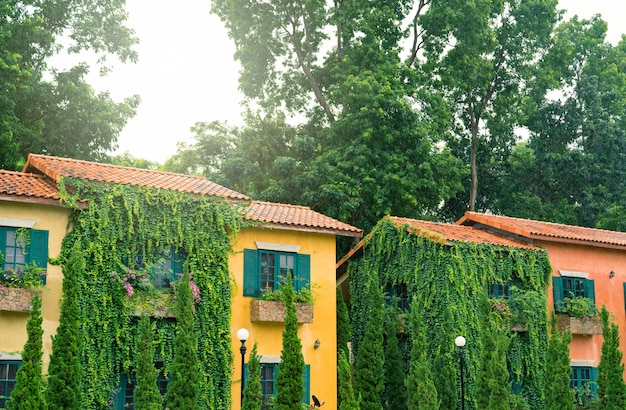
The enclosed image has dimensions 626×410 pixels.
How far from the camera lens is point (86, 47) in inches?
1430

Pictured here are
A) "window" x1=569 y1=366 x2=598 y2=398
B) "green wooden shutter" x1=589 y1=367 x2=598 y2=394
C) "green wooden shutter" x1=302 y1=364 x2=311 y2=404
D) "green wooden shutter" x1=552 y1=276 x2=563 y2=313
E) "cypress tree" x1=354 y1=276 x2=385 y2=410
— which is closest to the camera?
"green wooden shutter" x1=302 y1=364 x2=311 y2=404

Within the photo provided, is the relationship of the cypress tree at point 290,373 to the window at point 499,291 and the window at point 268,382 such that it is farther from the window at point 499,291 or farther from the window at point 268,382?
the window at point 499,291

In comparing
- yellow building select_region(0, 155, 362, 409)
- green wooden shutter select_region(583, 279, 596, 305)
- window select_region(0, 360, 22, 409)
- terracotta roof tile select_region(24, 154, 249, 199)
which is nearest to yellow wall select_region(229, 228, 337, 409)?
yellow building select_region(0, 155, 362, 409)

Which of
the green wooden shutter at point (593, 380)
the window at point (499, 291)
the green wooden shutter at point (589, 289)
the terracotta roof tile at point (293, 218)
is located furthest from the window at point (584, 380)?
the terracotta roof tile at point (293, 218)

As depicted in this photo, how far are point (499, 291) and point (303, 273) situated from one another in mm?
7085

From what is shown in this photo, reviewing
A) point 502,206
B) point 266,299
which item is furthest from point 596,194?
point 266,299

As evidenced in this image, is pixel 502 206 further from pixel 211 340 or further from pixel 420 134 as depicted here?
pixel 211 340

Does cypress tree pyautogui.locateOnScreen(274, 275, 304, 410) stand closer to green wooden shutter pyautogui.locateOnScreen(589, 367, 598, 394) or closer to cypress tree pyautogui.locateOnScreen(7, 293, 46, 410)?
cypress tree pyautogui.locateOnScreen(7, 293, 46, 410)

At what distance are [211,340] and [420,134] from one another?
1561cm

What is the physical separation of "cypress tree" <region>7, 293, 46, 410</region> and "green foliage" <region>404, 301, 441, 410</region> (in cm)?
1044

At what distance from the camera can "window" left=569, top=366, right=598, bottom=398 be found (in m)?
27.5

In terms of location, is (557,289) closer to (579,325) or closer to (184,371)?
(579,325)

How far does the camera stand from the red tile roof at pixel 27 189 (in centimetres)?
2001

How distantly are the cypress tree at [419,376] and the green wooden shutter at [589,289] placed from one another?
7052 mm
